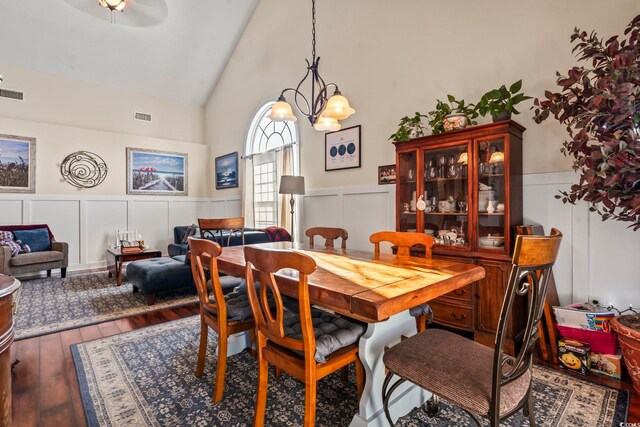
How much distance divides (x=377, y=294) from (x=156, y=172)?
256 inches

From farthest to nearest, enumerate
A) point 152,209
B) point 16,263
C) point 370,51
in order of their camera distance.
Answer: point 152,209
point 16,263
point 370,51

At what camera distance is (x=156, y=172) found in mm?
6504

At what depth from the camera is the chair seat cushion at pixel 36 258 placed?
13.9 ft

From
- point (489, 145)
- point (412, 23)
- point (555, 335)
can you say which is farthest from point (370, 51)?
point (555, 335)

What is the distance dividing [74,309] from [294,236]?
9.03 feet

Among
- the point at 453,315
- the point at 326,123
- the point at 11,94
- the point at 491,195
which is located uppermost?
the point at 11,94

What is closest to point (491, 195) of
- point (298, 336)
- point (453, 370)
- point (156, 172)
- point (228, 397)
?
point (453, 370)

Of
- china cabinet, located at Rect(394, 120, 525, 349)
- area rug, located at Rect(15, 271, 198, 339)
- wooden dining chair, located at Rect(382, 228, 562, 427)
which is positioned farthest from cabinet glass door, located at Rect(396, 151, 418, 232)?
area rug, located at Rect(15, 271, 198, 339)

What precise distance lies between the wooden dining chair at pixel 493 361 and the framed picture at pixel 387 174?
232 cm

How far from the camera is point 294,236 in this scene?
15.9 feet

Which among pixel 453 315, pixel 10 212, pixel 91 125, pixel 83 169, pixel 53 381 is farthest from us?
pixel 91 125

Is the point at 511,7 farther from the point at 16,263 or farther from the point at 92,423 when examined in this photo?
the point at 16,263

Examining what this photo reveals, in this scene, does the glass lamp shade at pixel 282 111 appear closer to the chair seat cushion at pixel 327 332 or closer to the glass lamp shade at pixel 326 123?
the glass lamp shade at pixel 326 123

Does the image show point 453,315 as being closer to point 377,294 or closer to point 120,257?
point 377,294
